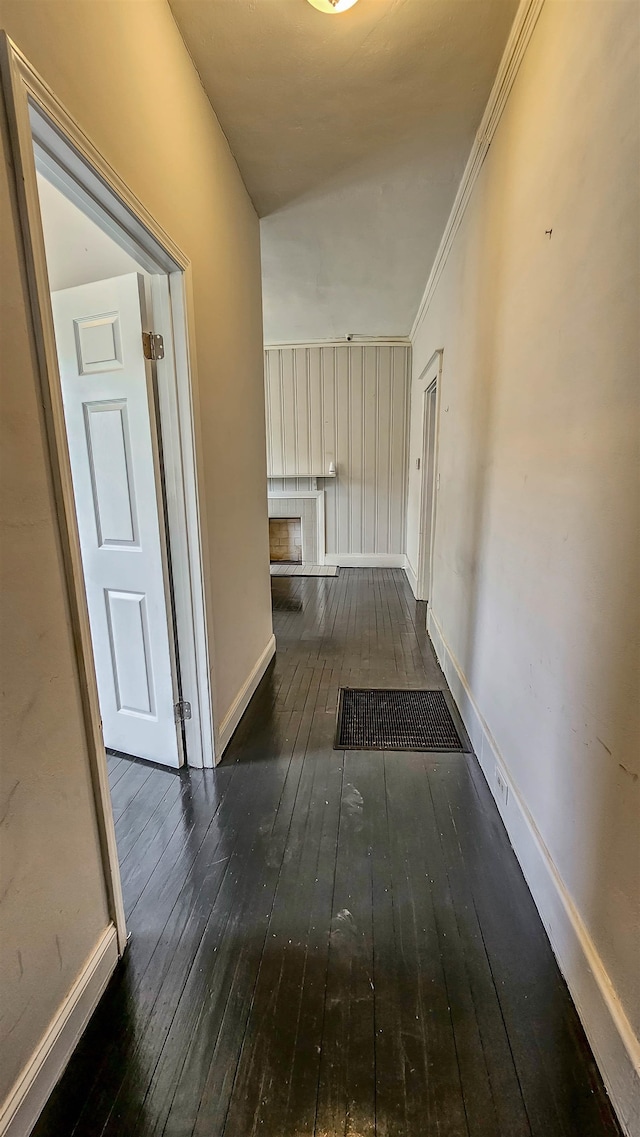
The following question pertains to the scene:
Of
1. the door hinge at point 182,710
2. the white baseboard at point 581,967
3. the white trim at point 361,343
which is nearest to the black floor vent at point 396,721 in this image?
the white baseboard at point 581,967

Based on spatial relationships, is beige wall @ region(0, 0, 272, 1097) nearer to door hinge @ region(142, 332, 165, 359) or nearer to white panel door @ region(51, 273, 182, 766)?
door hinge @ region(142, 332, 165, 359)

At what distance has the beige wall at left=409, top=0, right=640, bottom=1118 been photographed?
3.19 feet

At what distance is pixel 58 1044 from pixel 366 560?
5.14 m

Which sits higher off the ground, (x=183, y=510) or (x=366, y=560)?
(x=183, y=510)

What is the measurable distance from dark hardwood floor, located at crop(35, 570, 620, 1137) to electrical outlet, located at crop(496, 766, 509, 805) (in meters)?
0.09

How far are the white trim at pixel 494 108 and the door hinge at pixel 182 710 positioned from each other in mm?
2688

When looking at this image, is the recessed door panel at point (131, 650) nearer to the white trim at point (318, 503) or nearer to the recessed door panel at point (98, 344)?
the recessed door panel at point (98, 344)

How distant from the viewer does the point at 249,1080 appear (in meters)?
1.00

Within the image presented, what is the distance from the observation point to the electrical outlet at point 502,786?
1.68 m

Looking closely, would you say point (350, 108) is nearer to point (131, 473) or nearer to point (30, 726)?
point (131, 473)

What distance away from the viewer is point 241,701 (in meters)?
2.44

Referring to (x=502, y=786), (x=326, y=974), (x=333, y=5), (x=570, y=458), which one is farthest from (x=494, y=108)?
(x=326, y=974)

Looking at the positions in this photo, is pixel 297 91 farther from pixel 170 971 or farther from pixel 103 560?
pixel 170 971

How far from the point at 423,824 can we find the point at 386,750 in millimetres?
471
